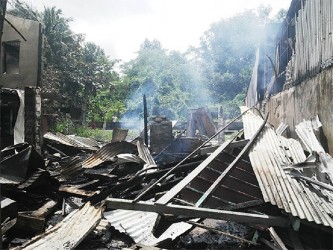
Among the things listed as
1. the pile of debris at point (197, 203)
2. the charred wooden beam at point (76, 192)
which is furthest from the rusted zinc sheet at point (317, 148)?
the charred wooden beam at point (76, 192)

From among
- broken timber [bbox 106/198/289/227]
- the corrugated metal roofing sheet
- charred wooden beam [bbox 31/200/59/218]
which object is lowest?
charred wooden beam [bbox 31/200/59/218]

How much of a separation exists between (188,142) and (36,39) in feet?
33.9

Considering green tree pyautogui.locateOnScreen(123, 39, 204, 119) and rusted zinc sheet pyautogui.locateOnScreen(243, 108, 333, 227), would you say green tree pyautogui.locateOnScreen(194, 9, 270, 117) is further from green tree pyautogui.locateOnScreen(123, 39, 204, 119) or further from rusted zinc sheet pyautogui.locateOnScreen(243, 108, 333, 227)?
rusted zinc sheet pyautogui.locateOnScreen(243, 108, 333, 227)

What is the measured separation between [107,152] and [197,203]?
18.5 feet

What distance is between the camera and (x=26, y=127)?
8.60 m

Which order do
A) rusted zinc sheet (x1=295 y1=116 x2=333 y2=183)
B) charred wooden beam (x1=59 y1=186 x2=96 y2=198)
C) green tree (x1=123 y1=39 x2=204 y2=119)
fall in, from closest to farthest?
rusted zinc sheet (x1=295 y1=116 x2=333 y2=183), charred wooden beam (x1=59 y1=186 x2=96 y2=198), green tree (x1=123 y1=39 x2=204 y2=119)

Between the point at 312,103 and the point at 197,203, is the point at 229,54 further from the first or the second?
the point at 197,203

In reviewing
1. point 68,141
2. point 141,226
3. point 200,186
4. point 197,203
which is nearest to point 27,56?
point 68,141

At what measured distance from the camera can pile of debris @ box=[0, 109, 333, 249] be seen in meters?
3.18

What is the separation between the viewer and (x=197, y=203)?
3262 millimetres

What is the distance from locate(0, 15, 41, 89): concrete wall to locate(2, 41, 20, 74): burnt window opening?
23cm

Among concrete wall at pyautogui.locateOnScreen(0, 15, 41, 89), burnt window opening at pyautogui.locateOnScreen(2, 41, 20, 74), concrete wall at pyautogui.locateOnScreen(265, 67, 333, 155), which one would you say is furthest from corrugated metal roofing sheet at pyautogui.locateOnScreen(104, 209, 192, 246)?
burnt window opening at pyautogui.locateOnScreen(2, 41, 20, 74)

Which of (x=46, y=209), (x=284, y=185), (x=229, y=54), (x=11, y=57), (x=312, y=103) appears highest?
(x=229, y=54)

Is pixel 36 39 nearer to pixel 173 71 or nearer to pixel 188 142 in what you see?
pixel 188 142
